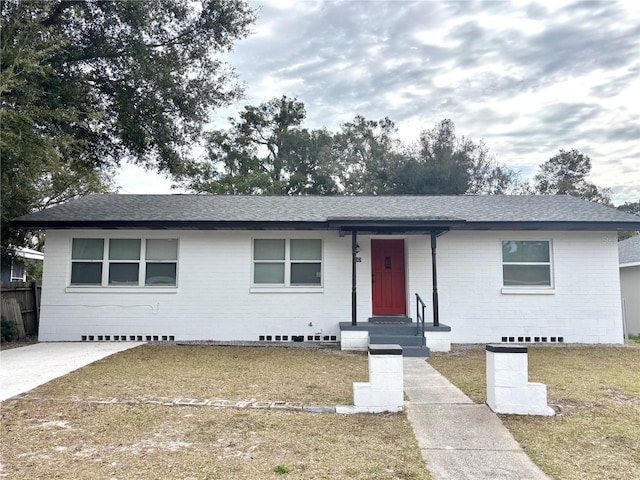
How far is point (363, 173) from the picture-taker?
31422 millimetres

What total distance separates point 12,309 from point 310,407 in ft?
33.6

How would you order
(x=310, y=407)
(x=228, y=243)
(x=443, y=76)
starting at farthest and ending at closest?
(x=443, y=76), (x=228, y=243), (x=310, y=407)

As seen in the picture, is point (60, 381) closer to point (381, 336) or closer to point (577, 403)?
point (381, 336)

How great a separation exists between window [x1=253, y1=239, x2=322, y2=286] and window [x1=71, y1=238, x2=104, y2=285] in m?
4.06

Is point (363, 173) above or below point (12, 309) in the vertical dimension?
above

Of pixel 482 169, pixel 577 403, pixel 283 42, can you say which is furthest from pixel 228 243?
pixel 482 169

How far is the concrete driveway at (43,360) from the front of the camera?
6139mm

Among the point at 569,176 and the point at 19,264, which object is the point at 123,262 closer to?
the point at 19,264

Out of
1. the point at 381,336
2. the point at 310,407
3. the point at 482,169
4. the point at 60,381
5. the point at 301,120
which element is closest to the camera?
the point at 310,407

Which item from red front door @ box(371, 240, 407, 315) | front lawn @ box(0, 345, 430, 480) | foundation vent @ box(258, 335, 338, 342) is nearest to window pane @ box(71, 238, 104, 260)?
foundation vent @ box(258, 335, 338, 342)

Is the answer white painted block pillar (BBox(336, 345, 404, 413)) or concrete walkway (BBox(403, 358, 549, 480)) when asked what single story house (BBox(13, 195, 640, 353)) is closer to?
concrete walkway (BBox(403, 358, 549, 480))

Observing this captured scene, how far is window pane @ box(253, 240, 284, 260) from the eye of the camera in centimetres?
1112

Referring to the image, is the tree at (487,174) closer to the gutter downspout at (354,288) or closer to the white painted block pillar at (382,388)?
the gutter downspout at (354,288)

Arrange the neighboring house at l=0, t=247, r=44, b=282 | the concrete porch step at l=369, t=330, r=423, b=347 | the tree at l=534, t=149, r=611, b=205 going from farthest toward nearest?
the tree at l=534, t=149, r=611, b=205 → the neighboring house at l=0, t=247, r=44, b=282 → the concrete porch step at l=369, t=330, r=423, b=347
